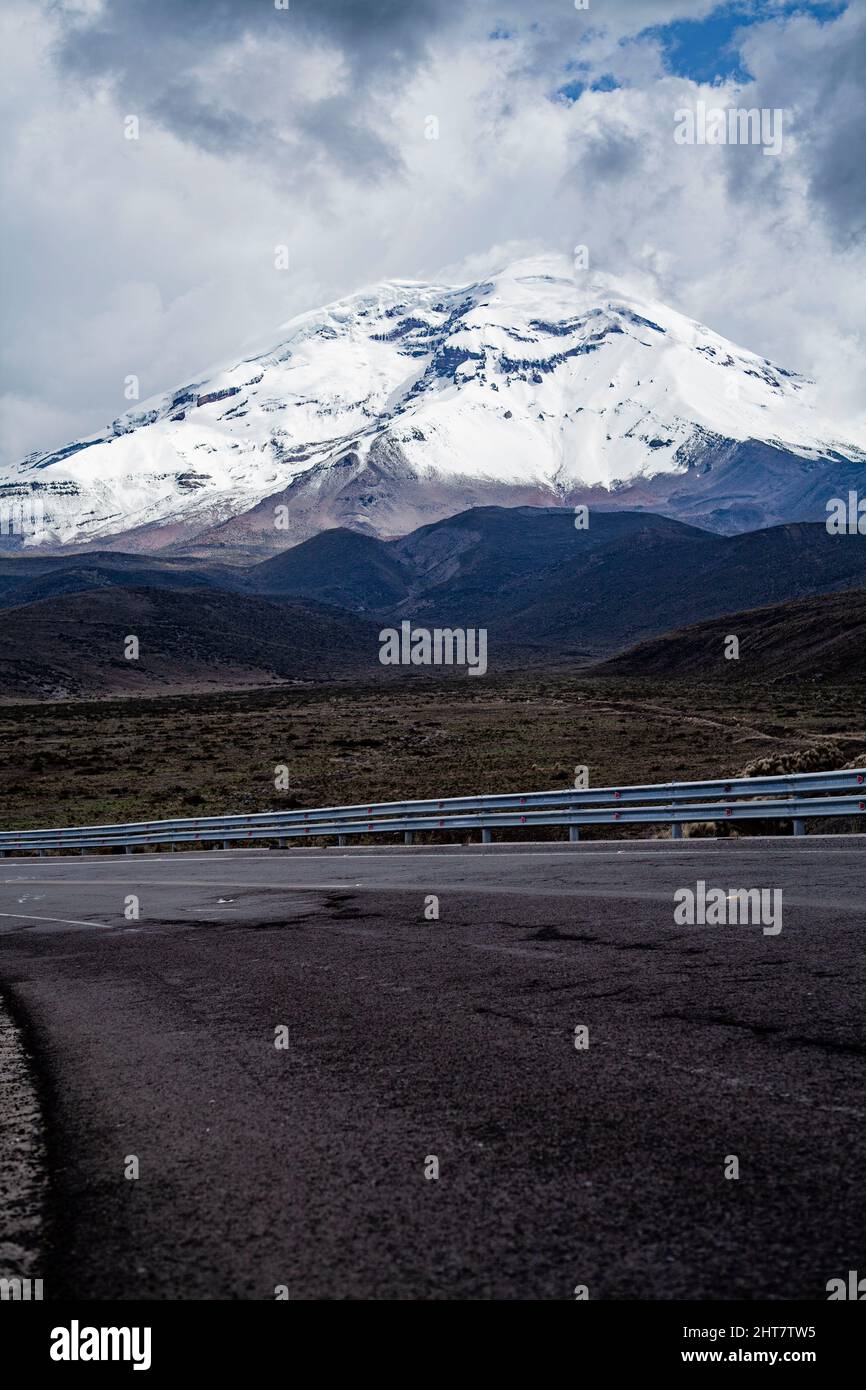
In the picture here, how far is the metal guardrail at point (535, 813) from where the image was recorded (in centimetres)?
1831

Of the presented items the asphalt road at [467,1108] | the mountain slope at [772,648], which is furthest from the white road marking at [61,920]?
the mountain slope at [772,648]

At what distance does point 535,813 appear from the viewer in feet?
72.2

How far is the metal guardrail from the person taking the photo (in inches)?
721

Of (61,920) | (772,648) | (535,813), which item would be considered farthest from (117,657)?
(61,920)

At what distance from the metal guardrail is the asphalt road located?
657cm

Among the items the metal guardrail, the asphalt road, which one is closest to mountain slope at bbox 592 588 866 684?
the metal guardrail

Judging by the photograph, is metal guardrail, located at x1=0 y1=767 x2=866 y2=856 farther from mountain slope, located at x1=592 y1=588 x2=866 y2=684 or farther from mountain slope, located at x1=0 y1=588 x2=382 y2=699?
mountain slope, located at x1=0 y1=588 x2=382 y2=699

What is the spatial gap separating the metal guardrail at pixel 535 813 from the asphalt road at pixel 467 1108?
21.6 feet

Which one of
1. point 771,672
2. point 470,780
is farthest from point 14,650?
point 470,780

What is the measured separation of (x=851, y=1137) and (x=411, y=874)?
42.8 ft

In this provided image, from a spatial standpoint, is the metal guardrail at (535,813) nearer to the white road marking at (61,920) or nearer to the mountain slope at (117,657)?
the white road marking at (61,920)

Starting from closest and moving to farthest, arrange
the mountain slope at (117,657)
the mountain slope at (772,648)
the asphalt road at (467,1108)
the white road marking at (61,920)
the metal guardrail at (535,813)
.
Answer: the asphalt road at (467,1108), the white road marking at (61,920), the metal guardrail at (535,813), the mountain slope at (772,648), the mountain slope at (117,657)
